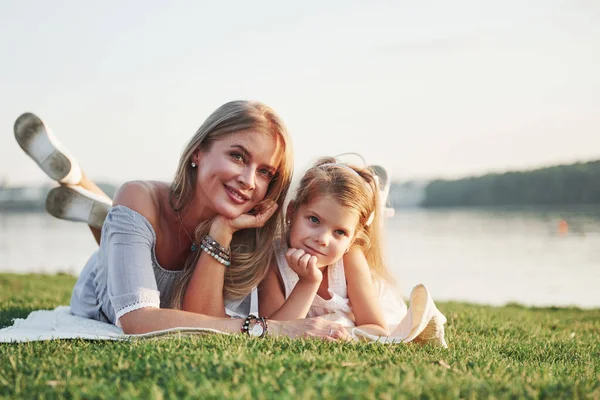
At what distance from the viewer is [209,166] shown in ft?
14.1

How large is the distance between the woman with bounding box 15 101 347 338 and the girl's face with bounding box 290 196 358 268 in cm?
27

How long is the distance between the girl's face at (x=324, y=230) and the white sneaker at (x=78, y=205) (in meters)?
2.79

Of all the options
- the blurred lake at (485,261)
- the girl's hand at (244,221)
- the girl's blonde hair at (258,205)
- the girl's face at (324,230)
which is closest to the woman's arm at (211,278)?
the girl's hand at (244,221)

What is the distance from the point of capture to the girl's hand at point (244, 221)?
429 centimetres

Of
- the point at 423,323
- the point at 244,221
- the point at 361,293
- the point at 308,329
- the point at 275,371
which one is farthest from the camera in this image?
the point at 361,293

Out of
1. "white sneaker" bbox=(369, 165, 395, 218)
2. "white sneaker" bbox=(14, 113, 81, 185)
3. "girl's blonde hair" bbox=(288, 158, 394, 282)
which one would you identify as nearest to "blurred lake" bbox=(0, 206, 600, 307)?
"white sneaker" bbox=(369, 165, 395, 218)

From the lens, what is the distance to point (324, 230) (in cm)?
427

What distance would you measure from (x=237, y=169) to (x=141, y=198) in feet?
2.39

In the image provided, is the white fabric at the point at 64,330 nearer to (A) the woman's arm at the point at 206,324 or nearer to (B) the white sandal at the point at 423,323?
(A) the woman's arm at the point at 206,324

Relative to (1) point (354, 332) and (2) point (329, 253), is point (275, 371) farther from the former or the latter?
(2) point (329, 253)

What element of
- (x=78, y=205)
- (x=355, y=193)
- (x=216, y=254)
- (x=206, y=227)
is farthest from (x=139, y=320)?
(x=78, y=205)

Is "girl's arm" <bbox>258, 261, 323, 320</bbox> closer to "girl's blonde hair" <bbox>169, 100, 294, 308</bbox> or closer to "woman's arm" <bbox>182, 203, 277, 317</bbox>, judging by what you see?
"girl's blonde hair" <bbox>169, 100, 294, 308</bbox>

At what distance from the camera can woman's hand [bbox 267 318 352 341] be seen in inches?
147

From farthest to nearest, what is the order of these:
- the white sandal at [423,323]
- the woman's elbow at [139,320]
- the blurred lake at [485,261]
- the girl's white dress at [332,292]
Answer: the blurred lake at [485,261]
the girl's white dress at [332,292]
the white sandal at [423,323]
the woman's elbow at [139,320]
